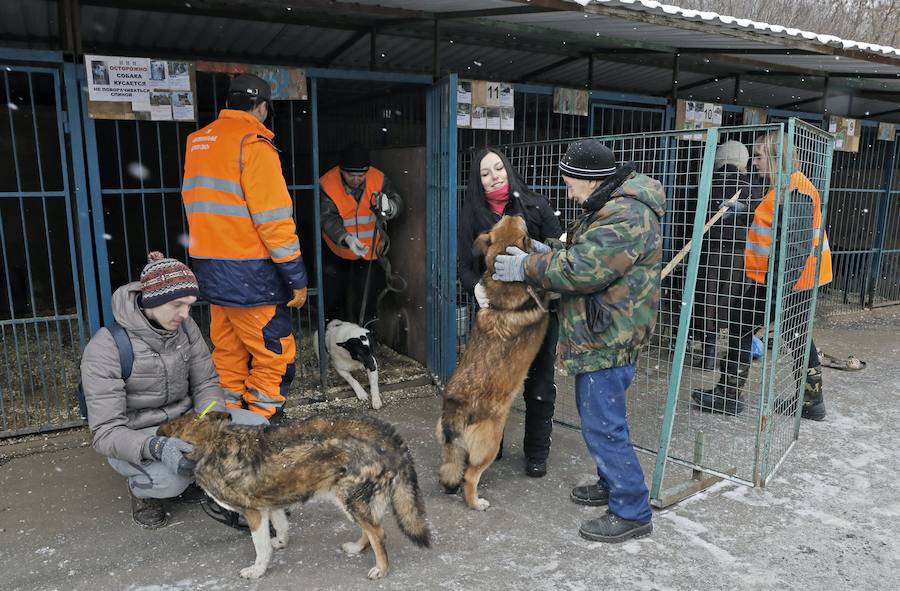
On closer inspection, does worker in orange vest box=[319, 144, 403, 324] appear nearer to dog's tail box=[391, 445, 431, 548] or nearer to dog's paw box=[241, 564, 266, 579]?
dog's tail box=[391, 445, 431, 548]

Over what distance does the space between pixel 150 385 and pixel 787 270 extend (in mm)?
3480

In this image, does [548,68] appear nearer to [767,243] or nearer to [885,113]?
[767,243]

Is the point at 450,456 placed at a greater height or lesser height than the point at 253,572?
greater

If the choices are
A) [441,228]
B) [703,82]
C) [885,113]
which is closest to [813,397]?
[441,228]

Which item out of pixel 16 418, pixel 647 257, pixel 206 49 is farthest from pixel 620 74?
pixel 16 418

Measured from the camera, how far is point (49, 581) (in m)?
2.79

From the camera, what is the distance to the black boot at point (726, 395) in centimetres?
441

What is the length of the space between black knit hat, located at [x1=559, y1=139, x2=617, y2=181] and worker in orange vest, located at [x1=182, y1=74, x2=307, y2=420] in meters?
1.67

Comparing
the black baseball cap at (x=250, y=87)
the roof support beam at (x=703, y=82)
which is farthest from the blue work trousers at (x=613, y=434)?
the roof support beam at (x=703, y=82)

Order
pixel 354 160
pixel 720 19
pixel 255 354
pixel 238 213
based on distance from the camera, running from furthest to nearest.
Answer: pixel 354 160, pixel 720 19, pixel 255 354, pixel 238 213

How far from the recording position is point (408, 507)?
109 inches

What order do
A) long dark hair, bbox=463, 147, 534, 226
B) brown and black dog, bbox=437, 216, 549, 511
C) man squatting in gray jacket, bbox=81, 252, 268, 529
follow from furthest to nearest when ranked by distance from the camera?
1. long dark hair, bbox=463, 147, 534, 226
2. brown and black dog, bbox=437, 216, 549, 511
3. man squatting in gray jacket, bbox=81, 252, 268, 529

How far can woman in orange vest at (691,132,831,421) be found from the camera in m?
3.52

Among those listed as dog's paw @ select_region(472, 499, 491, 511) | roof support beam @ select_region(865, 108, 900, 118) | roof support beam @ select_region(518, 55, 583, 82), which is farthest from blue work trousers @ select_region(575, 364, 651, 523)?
roof support beam @ select_region(865, 108, 900, 118)
